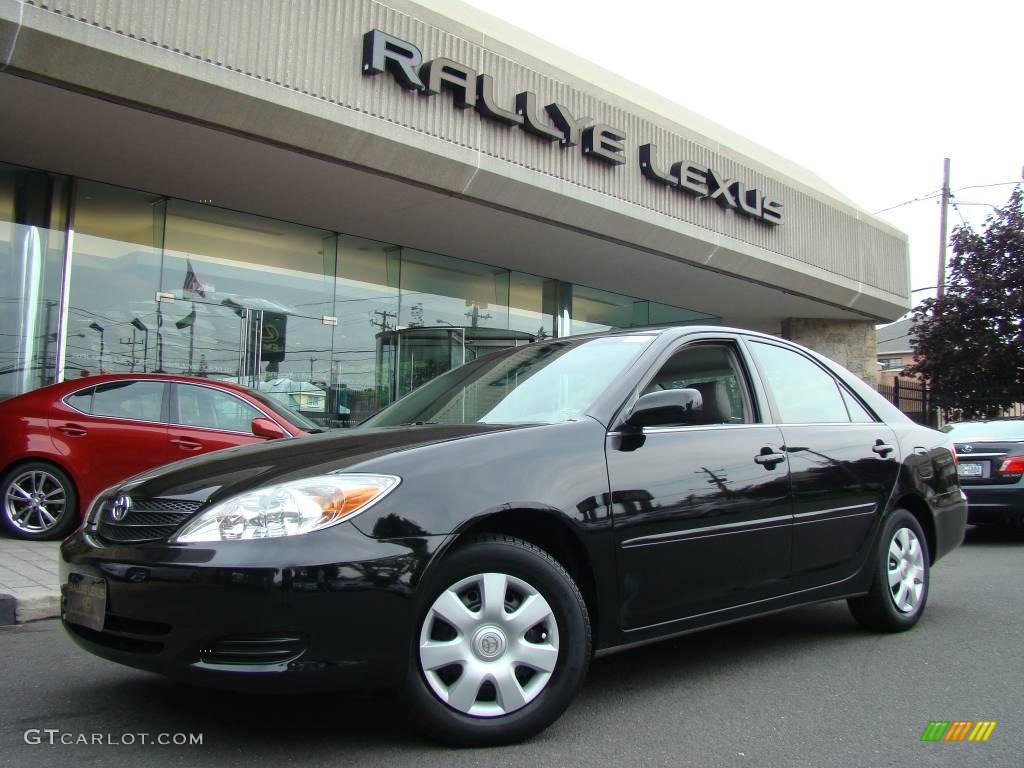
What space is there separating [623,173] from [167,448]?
728cm

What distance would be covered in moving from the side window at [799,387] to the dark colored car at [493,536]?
0.02 meters

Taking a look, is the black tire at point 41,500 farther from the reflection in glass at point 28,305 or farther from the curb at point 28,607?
the reflection in glass at point 28,305

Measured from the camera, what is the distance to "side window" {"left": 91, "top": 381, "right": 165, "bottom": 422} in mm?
7836

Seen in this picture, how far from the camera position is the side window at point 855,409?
476 cm

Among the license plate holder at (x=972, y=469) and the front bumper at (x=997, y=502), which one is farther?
the license plate holder at (x=972, y=469)

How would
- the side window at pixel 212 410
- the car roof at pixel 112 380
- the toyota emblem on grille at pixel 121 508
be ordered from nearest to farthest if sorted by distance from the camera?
the toyota emblem on grille at pixel 121 508
the car roof at pixel 112 380
the side window at pixel 212 410

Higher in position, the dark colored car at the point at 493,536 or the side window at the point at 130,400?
the side window at the point at 130,400

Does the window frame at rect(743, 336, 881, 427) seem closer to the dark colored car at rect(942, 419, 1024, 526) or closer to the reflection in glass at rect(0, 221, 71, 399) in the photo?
the dark colored car at rect(942, 419, 1024, 526)

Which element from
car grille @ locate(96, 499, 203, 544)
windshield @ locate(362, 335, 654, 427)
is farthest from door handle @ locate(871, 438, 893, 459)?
car grille @ locate(96, 499, 203, 544)

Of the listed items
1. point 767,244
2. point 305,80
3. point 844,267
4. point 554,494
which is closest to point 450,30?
point 305,80

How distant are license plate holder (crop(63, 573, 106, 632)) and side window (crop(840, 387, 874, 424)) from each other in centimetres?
370

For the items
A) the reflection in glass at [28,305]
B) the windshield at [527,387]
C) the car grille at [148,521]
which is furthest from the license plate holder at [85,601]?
the reflection in glass at [28,305]

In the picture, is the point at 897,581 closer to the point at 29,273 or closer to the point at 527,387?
the point at 527,387

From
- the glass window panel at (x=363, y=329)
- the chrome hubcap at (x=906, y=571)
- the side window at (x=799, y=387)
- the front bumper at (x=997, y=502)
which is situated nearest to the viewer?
the side window at (x=799, y=387)
